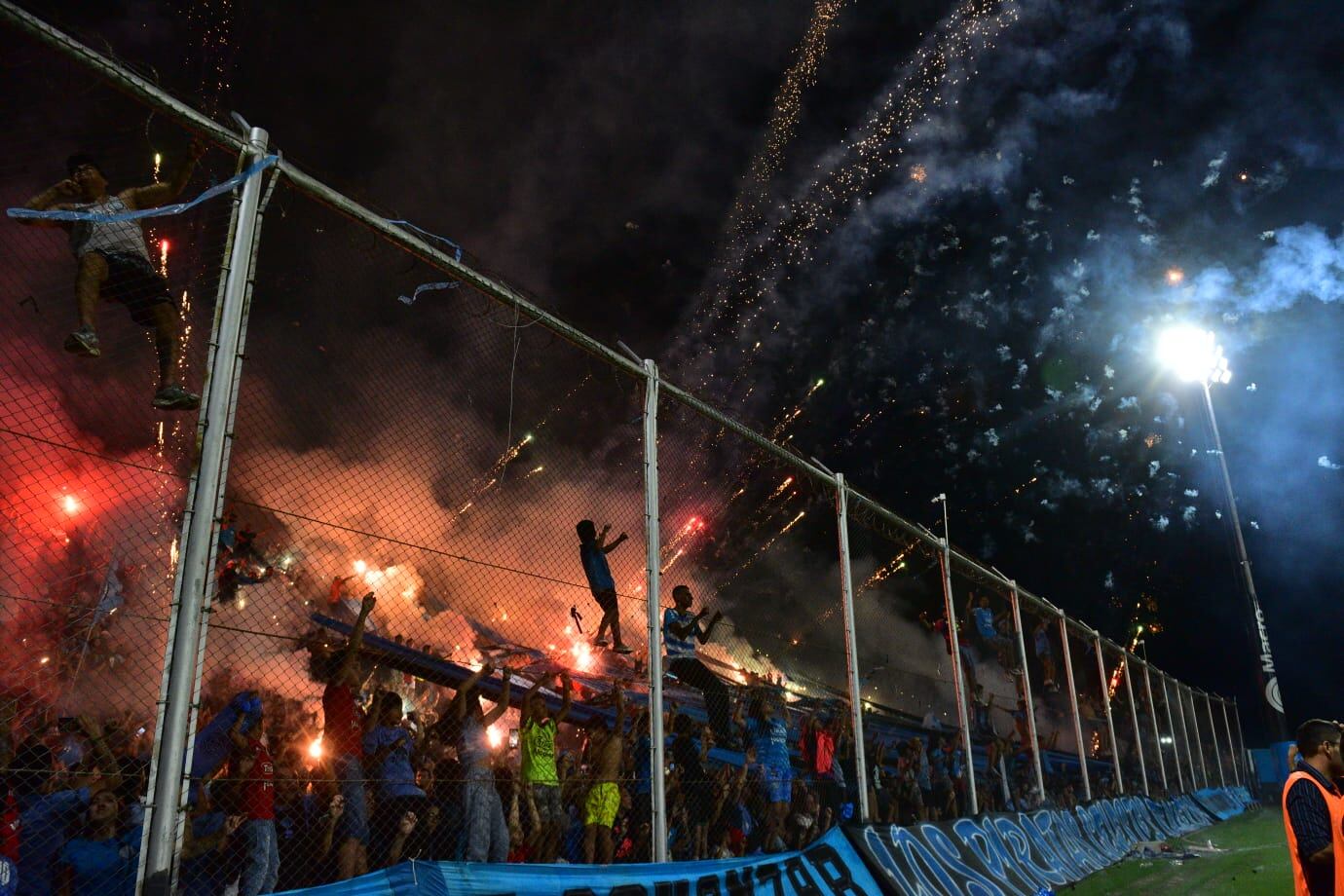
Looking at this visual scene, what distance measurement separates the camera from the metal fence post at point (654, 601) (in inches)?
208

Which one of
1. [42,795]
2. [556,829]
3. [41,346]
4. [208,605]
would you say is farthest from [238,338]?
[41,346]

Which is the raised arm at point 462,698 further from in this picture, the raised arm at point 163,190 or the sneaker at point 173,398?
the raised arm at point 163,190

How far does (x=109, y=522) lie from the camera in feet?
42.5

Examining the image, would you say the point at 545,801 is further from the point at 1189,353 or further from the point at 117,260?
the point at 1189,353

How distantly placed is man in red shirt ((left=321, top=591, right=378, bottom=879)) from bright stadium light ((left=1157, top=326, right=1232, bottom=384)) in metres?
21.0

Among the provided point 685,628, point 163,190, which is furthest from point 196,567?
point 685,628

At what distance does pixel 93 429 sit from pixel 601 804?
7677 millimetres

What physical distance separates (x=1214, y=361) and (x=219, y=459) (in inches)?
914

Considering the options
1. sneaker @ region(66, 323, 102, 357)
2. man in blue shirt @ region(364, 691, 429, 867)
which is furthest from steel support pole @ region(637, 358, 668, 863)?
sneaker @ region(66, 323, 102, 357)

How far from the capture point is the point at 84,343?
3.68m

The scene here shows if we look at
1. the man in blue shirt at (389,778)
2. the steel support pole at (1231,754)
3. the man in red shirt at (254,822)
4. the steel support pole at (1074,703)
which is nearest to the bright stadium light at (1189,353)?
the steel support pole at (1074,703)

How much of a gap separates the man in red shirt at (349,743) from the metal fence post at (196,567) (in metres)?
1.62

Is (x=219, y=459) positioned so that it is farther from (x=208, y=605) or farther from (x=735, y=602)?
(x=735, y=602)

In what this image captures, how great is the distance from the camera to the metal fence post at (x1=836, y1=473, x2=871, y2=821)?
750 cm
